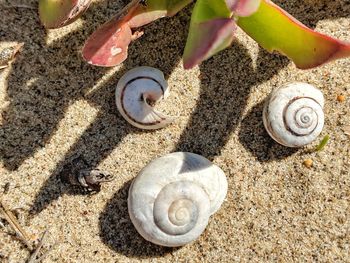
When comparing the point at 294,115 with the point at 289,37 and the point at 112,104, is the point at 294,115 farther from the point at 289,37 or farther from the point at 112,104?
the point at 112,104

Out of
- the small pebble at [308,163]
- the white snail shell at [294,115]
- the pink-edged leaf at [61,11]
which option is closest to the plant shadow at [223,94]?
the white snail shell at [294,115]

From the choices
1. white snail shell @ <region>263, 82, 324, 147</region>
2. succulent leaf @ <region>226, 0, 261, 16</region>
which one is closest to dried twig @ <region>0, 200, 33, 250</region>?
white snail shell @ <region>263, 82, 324, 147</region>

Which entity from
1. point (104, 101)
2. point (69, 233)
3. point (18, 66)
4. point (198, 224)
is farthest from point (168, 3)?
point (69, 233)

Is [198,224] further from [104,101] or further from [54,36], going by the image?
[54,36]

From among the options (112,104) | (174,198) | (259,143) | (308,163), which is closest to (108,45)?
(112,104)

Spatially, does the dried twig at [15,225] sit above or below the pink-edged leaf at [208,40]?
below

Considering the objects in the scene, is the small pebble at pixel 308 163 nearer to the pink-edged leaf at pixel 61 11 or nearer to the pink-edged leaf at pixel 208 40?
the pink-edged leaf at pixel 208 40
